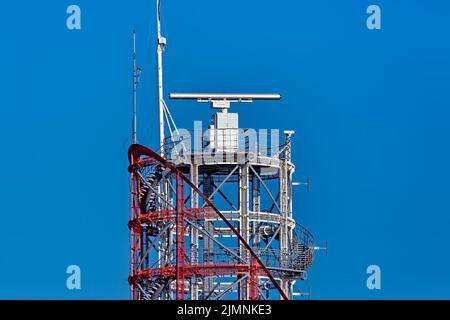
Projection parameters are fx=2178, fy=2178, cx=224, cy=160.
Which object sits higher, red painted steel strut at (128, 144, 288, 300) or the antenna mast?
the antenna mast

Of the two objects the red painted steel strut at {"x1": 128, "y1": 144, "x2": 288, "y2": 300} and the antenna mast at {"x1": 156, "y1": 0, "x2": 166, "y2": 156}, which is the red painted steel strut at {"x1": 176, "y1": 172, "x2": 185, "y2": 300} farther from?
the antenna mast at {"x1": 156, "y1": 0, "x2": 166, "y2": 156}

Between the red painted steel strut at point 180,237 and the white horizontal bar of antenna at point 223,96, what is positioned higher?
the white horizontal bar of antenna at point 223,96

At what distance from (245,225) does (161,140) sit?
426 inches

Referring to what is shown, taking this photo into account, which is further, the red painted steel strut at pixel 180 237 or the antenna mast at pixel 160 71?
the antenna mast at pixel 160 71

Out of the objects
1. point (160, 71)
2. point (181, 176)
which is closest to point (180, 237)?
point (181, 176)

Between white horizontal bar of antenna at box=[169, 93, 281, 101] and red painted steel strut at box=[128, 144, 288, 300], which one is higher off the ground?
white horizontal bar of antenna at box=[169, 93, 281, 101]

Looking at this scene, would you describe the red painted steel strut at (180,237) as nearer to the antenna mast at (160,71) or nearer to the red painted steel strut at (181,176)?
the red painted steel strut at (181,176)

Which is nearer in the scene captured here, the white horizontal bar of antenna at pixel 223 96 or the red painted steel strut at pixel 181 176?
the red painted steel strut at pixel 181 176

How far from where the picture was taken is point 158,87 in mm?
180875

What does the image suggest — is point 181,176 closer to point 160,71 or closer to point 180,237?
point 180,237

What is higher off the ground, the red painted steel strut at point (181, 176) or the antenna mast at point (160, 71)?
the antenna mast at point (160, 71)

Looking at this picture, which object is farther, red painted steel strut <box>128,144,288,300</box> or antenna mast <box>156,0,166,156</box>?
antenna mast <box>156,0,166,156</box>
